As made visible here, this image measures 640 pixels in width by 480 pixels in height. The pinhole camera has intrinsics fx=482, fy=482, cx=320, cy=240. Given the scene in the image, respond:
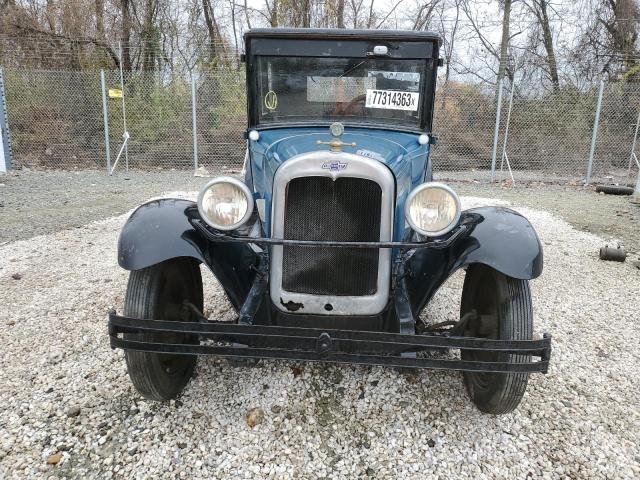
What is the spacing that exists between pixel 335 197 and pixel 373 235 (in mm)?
271

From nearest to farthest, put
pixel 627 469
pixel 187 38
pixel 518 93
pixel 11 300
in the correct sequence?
pixel 627 469 → pixel 11 300 → pixel 518 93 → pixel 187 38

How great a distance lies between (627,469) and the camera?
2.22 m

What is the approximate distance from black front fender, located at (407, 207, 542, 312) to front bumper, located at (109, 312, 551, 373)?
39cm

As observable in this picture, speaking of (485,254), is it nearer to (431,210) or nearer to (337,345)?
(431,210)

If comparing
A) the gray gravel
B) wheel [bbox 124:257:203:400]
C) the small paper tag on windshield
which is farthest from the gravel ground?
the gray gravel

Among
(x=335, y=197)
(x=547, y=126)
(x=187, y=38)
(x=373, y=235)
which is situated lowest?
(x=373, y=235)

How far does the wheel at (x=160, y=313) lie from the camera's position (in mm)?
2404

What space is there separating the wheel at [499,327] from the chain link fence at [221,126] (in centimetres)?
871

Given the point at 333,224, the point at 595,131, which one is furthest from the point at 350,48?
the point at 595,131

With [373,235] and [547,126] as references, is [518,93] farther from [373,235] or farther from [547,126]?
[373,235]

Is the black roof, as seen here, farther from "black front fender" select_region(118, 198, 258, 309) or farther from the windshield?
"black front fender" select_region(118, 198, 258, 309)

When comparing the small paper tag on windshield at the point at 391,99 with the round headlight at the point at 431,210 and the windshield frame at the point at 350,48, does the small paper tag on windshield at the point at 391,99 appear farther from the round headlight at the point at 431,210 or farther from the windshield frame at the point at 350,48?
the round headlight at the point at 431,210

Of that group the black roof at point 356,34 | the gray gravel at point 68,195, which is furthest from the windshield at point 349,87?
the gray gravel at point 68,195

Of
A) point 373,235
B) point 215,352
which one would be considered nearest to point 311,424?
point 215,352
